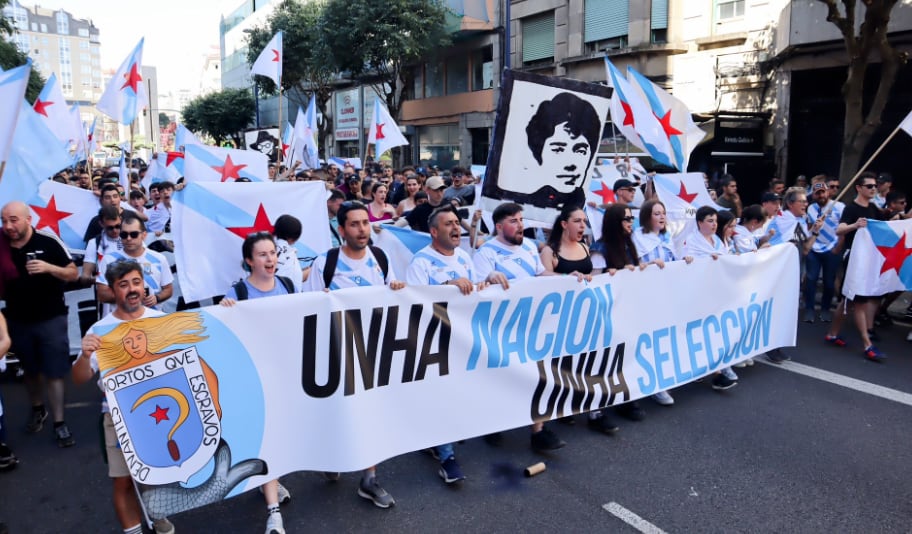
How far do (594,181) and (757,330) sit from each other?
3336 millimetres

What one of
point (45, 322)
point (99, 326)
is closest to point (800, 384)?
point (99, 326)

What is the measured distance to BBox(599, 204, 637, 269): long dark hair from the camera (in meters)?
5.25

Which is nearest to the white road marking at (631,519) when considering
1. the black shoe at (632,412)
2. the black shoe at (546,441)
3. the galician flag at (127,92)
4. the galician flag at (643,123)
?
the black shoe at (546,441)

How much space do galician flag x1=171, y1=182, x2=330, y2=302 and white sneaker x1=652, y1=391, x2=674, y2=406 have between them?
3449 mm

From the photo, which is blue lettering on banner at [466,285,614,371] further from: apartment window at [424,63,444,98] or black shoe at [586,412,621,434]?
apartment window at [424,63,444,98]

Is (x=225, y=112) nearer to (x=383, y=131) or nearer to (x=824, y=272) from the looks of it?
(x=383, y=131)

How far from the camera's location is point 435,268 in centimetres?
452

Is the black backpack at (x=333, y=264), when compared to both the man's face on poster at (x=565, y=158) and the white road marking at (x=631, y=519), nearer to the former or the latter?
the man's face on poster at (x=565, y=158)

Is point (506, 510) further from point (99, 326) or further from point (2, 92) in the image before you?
point (2, 92)

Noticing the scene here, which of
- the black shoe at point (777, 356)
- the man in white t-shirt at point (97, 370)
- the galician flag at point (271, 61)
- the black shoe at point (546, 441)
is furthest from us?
the galician flag at point (271, 61)

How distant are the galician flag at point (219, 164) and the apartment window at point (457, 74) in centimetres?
2208

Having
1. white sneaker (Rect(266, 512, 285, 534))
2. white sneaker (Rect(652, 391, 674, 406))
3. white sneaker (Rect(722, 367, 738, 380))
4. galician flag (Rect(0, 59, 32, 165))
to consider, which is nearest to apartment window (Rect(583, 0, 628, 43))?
white sneaker (Rect(722, 367, 738, 380))

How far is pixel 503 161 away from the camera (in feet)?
16.1

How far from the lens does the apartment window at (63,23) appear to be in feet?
523
